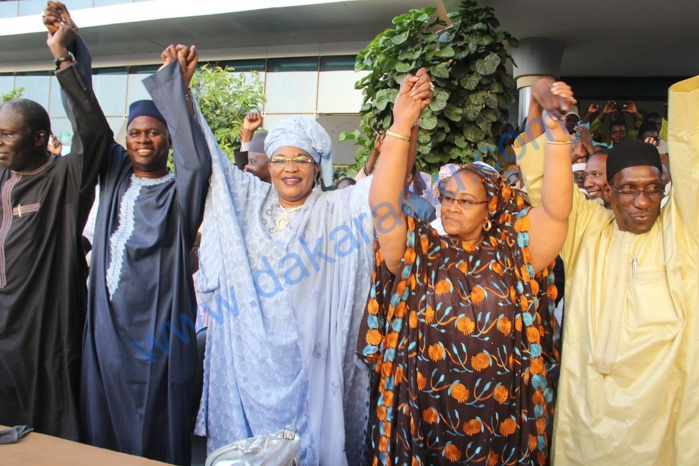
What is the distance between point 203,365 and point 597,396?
166cm

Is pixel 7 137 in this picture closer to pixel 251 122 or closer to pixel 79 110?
pixel 79 110

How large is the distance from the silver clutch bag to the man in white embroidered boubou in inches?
29.5

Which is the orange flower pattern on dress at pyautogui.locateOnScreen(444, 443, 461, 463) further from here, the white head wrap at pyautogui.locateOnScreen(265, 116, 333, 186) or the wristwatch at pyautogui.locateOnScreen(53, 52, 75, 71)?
the wristwatch at pyautogui.locateOnScreen(53, 52, 75, 71)

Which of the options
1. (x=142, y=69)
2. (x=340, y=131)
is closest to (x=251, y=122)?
(x=340, y=131)

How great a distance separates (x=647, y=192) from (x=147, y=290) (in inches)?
80.2

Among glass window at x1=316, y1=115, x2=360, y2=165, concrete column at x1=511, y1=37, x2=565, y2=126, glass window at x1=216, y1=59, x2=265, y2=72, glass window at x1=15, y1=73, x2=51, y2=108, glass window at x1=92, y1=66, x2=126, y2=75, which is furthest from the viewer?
glass window at x1=15, y1=73, x2=51, y2=108

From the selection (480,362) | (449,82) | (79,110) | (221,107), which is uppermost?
(221,107)

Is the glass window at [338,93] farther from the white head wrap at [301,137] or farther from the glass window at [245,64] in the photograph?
the white head wrap at [301,137]

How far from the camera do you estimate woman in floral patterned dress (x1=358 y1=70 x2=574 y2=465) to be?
1.94 m

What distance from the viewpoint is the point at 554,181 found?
1912mm

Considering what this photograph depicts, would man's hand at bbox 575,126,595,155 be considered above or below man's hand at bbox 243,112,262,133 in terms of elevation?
above

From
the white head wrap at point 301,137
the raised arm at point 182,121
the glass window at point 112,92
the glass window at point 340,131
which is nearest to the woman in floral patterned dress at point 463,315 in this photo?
the white head wrap at point 301,137

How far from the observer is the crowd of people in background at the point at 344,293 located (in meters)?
1.91

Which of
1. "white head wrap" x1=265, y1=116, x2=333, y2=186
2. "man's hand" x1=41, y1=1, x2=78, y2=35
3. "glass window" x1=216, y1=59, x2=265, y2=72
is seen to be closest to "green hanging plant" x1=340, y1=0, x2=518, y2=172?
"white head wrap" x1=265, y1=116, x2=333, y2=186
